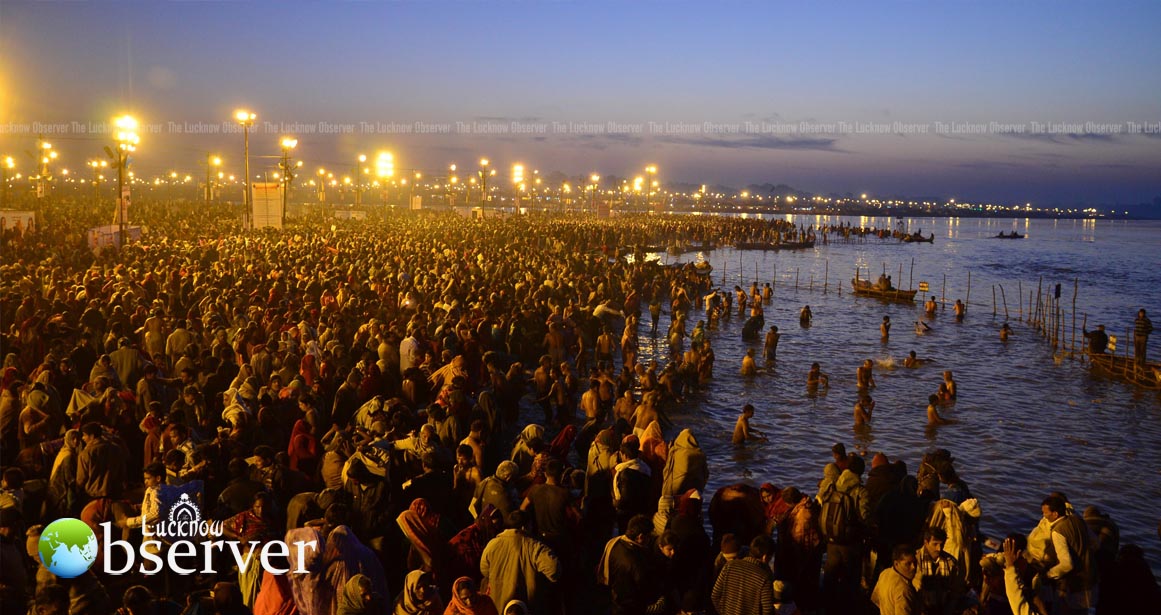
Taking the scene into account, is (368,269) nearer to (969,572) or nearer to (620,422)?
(620,422)

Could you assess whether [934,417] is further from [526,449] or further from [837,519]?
[526,449]

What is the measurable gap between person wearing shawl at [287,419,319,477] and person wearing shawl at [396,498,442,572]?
218 centimetres

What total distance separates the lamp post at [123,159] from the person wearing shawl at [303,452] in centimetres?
2073

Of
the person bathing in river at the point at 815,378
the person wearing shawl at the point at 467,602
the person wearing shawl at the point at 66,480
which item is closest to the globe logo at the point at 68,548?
the person wearing shawl at the point at 66,480

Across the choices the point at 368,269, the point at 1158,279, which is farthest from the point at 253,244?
the point at 1158,279

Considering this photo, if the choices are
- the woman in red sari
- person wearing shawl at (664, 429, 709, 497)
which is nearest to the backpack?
person wearing shawl at (664, 429, 709, 497)

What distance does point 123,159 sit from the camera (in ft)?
90.2

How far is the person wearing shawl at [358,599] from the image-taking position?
4727 millimetres

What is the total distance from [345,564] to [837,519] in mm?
4051

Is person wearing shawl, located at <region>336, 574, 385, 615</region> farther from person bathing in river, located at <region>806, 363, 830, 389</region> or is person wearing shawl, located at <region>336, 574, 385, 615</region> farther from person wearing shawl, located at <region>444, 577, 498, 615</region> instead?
person bathing in river, located at <region>806, 363, 830, 389</region>

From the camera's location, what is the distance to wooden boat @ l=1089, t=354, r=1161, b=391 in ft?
68.1

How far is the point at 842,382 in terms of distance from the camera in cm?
2045

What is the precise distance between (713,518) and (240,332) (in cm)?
821

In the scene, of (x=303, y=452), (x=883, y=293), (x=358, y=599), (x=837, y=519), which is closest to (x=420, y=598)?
(x=358, y=599)
